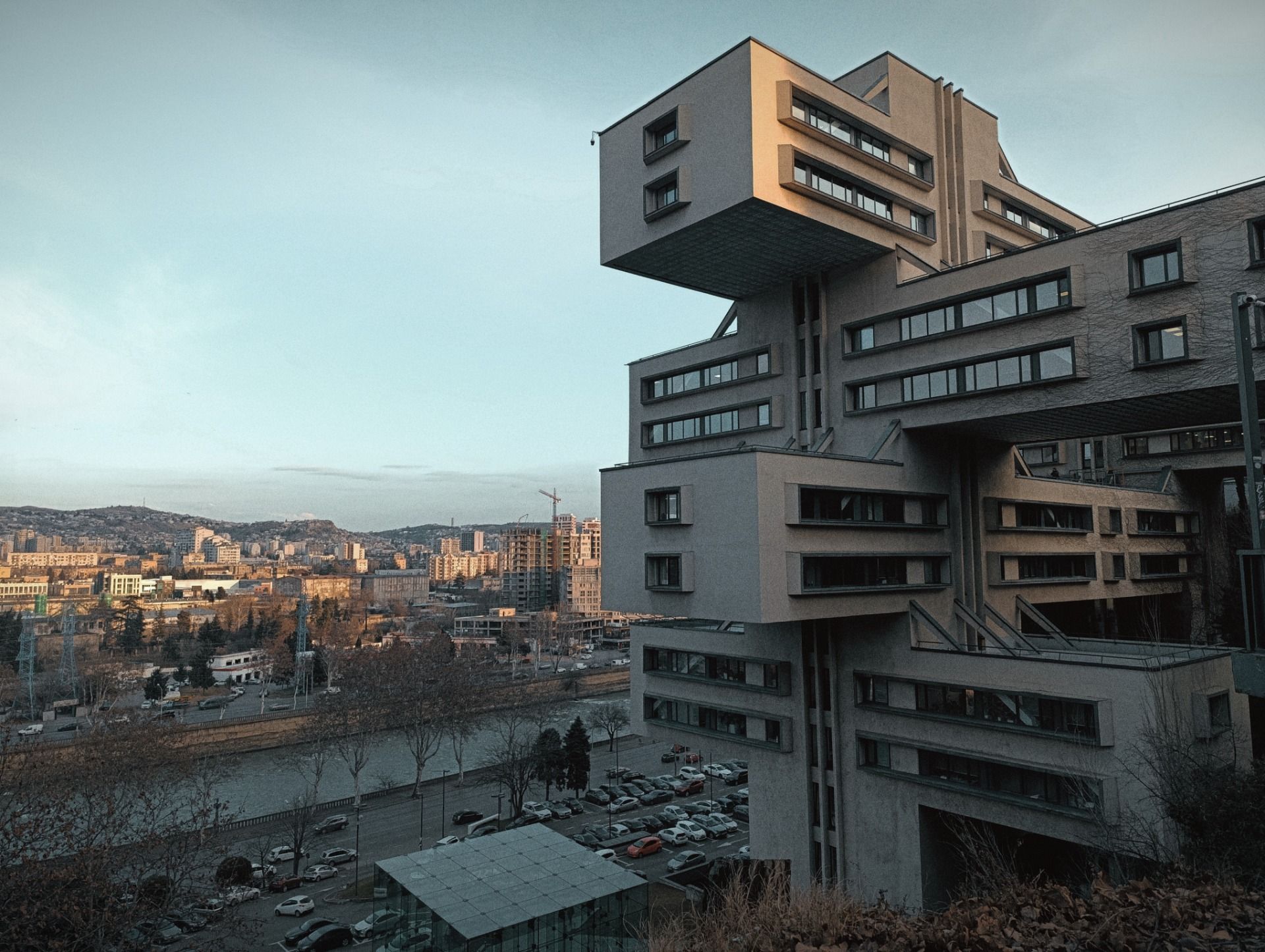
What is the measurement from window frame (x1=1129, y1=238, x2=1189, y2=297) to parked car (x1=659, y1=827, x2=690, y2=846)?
37.6 meters

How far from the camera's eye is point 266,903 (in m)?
40.5

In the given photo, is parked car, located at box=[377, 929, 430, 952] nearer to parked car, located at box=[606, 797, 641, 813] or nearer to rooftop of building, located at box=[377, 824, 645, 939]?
rooftop of building, located at box=[377, 824, 645, 939]

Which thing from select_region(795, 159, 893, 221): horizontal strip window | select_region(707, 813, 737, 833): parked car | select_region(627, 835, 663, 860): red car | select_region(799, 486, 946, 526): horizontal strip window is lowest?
select_region(707, 813, 737, 833): parked car

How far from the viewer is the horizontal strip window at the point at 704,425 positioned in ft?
119

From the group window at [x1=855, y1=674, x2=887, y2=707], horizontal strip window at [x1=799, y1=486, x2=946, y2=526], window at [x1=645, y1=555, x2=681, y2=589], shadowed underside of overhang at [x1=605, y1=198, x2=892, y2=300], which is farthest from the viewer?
window at [x1=855, y1=674, x2=887, y2=707]

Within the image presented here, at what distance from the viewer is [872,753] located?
31.0 m

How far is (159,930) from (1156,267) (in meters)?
41.4

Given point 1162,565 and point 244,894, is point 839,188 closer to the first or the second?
point 1162,565

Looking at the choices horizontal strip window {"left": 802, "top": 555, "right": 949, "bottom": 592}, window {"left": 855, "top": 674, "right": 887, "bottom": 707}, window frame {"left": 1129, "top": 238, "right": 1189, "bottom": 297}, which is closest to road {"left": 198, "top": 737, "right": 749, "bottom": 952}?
window {"left": 855, "top": 674, "right": 887, "bottom": 707}

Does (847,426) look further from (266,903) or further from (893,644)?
(266,903)

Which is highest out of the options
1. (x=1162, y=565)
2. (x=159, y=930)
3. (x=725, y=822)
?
(x=1162, y=565)

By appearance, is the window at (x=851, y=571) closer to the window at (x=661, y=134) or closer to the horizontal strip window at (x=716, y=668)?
the horizontal strip window at (x=716, y=668)

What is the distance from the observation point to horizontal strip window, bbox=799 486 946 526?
91.8ft

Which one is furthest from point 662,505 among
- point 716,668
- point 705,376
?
point 705,376
